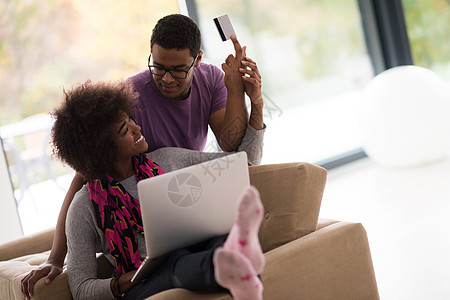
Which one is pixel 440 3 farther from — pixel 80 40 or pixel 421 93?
pixel 80 40

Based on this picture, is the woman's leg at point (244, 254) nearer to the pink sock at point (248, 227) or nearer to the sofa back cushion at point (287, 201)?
the pink sock at point (248, 227)

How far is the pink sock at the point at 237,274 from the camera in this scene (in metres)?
1.40

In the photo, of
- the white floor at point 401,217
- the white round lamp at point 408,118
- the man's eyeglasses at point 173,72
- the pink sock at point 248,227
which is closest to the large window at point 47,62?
the white round lamp at point 408,118

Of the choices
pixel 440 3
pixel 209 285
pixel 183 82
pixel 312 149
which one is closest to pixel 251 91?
pixel 183 82

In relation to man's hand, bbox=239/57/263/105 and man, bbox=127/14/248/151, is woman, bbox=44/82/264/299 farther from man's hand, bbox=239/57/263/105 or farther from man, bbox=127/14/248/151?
man's hand, bbox=239/57/263/105

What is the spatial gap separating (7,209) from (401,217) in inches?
102

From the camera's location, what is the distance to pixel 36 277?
196cm

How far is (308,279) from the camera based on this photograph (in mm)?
1892

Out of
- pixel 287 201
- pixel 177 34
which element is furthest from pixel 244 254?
pixel 177 34

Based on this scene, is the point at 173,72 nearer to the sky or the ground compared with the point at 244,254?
nearer to the sky

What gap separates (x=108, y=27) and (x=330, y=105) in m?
2.20

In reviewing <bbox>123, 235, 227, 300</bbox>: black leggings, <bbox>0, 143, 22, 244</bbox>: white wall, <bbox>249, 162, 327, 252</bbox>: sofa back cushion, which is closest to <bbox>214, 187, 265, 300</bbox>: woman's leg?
<bbox>123, 235, 227, 300</bbox>: black leggings

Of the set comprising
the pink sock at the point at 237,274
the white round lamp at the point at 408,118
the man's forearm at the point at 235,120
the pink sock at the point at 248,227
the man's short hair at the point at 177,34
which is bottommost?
the white round lamp at the point at 408,118

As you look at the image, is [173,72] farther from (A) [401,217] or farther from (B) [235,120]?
(A) [401,217]
